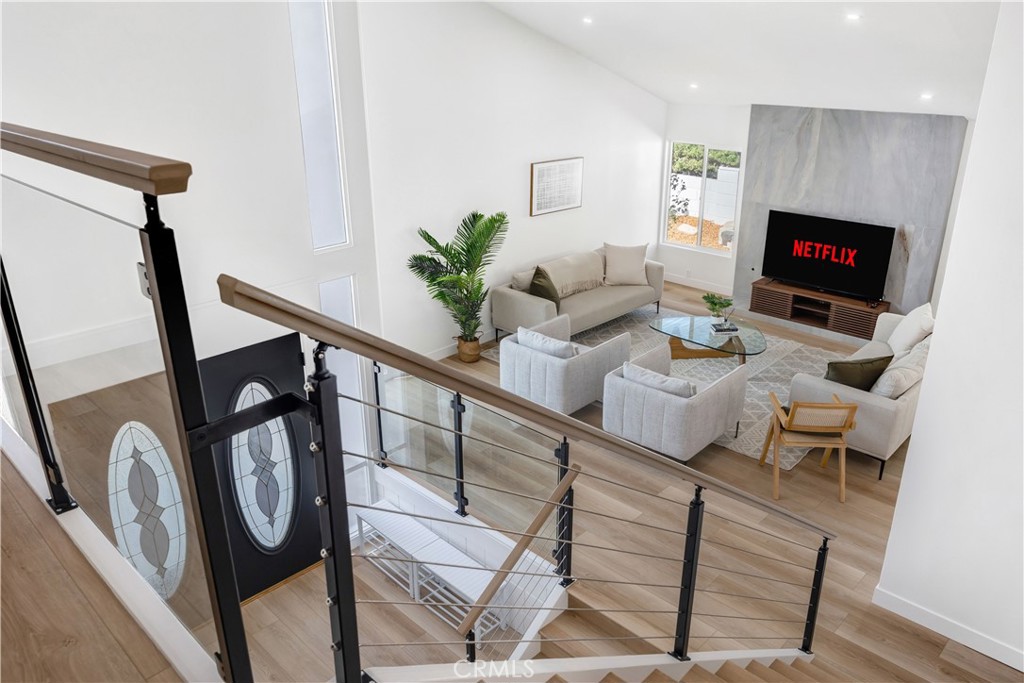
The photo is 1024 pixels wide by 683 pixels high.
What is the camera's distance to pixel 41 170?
4211 millimetres

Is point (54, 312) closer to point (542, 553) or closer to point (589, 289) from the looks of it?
point (542, 553)

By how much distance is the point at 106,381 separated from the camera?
154 centimetres

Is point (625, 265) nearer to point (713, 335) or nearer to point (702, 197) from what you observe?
point (702, 197)

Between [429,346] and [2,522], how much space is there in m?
5.76

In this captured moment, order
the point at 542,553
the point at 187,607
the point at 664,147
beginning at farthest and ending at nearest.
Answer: the point at 664,147
the point at 542,553
the point at 187,607

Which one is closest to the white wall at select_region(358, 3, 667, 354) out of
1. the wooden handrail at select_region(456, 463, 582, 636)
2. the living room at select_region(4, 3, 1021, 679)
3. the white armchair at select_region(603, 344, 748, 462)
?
the living room at select_region(4, 3, 1021, 679)

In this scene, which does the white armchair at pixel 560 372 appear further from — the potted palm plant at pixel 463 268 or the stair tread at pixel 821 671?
the stair tread at pixel 821 671

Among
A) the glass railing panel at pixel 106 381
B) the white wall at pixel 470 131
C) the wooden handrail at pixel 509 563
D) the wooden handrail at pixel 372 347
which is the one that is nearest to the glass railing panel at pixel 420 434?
the white wall at pixel 470 131

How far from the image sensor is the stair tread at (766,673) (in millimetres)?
3172

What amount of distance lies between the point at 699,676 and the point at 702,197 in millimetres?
7821

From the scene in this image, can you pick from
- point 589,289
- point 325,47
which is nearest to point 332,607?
point 325,47

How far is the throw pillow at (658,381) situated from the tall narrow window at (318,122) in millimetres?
2474

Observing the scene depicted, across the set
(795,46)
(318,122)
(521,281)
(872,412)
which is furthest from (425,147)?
(872,412)

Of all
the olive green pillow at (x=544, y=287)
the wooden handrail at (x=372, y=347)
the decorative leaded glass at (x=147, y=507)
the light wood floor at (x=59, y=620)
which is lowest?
the olive green pillow at (x=544, y=287)
